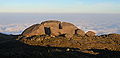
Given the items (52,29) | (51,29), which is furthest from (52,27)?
(51,29)

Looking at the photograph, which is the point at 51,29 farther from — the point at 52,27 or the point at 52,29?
the point at 52,27

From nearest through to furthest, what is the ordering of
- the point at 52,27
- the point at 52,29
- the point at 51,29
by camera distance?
the point at 51,29
the point at 52,29
the point at 52,27

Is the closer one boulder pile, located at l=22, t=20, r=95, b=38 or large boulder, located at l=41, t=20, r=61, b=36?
boulder pile, located at l=22, t=20, r=95, b=38

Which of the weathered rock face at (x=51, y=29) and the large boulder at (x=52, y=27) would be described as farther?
the large boulder at (x=52, y=27)

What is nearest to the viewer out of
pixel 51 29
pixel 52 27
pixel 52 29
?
pixel 51 29

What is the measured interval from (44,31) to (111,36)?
11614mm

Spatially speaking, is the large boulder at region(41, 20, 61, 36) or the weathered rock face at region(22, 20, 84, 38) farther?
the large boulder at region(41, 20, 61, 36)

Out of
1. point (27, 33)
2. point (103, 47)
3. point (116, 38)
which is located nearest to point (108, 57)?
point (103, 47)

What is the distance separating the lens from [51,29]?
37.9 meters

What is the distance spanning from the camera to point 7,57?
1592 cm

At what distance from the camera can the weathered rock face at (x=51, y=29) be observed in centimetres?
3697

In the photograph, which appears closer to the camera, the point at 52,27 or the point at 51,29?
the point at 51,29

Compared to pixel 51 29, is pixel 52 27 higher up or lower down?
higher up

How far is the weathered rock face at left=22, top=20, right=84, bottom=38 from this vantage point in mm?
36969
